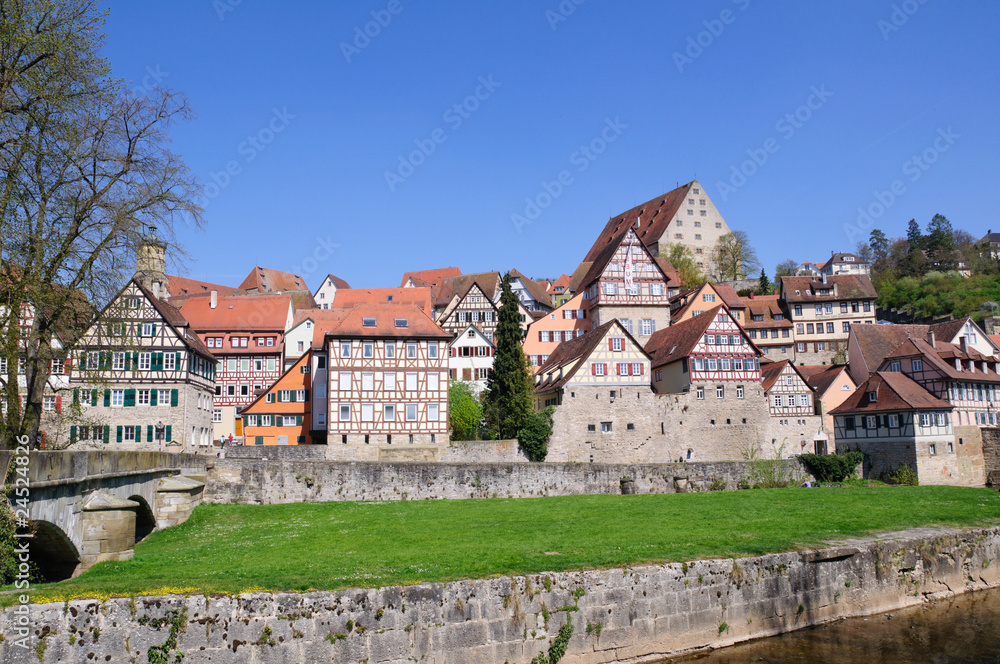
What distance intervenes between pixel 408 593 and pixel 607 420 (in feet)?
99.8

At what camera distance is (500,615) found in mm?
14633

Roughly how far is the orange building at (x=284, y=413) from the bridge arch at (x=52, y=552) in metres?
28.4

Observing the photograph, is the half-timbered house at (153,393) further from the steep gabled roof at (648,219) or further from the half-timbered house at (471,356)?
the steep gabled roof at (648,219)

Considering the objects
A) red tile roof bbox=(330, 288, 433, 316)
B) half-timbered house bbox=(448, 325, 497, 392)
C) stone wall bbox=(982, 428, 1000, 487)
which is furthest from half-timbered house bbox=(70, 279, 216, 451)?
stone wall bbox=(982, 428, 1000, 487)

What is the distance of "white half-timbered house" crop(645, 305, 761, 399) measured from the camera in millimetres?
45344

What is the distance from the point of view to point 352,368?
41.1m

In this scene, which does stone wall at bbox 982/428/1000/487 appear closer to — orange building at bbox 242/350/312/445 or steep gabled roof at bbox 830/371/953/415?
steep gabled roof at bbox 830/371/953/415

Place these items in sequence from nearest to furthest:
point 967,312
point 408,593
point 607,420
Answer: point 408,593 < point 607,420 < point 967,312

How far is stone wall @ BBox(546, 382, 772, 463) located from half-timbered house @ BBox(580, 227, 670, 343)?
10357 mm

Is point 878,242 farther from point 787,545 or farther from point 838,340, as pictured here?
Result: point 787,545

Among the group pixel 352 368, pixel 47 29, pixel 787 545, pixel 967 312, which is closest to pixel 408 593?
pixel 787 545

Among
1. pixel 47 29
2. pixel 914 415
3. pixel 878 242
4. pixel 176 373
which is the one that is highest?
pixel 878 242

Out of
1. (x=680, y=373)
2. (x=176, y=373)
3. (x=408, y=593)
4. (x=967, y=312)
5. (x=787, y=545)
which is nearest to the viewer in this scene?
(x=408, y=593)

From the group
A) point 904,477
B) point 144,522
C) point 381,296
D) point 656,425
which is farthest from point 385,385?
point 904,477
